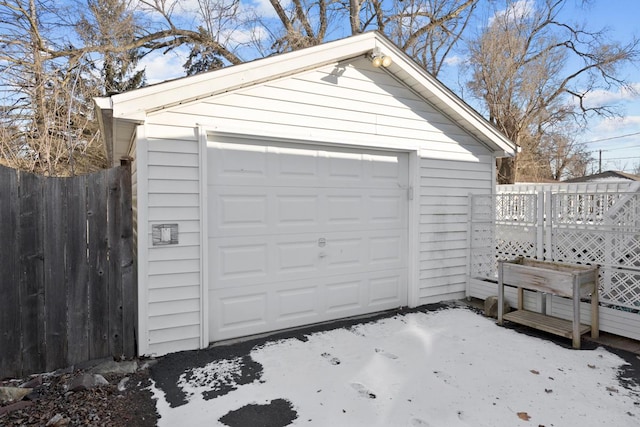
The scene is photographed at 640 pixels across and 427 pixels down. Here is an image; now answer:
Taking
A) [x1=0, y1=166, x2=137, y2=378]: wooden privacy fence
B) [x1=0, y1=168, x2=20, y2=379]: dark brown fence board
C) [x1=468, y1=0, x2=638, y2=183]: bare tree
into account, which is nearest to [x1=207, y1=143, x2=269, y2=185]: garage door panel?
[x1=0, y1=166, x2=137, y2=378]: wooden privacy fence

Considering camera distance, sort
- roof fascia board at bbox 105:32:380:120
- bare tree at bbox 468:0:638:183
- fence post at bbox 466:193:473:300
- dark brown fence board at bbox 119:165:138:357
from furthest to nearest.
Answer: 1. bare tree at bbox 468:0:638:183
2. fence post at bbox 466:193:473:300
3. dark brown fence board at bbox 119:165:138:357
4. roof fascia board at bbox 105:32:380:120

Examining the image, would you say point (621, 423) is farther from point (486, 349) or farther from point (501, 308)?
point (501, 308)

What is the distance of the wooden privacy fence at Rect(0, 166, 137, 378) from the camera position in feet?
9.45

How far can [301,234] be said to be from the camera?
4.13m

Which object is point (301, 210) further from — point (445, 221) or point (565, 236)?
point (565, 236)

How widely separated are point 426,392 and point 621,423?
123 cm

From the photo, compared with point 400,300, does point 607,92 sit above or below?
above

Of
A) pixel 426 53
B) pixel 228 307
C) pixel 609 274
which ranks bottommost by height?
pixel 228 307

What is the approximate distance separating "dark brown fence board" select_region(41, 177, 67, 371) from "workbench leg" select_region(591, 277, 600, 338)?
505cm

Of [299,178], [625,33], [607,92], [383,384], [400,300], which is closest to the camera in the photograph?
[383,384]

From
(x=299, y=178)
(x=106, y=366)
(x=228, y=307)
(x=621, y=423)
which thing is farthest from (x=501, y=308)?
(x=106, y=366)

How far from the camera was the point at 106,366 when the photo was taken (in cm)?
313

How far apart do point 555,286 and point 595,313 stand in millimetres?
508

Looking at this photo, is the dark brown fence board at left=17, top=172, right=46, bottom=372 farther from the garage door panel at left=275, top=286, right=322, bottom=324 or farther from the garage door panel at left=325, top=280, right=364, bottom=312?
the garage door panel at left=325, top=280, right=364, bottom=312
